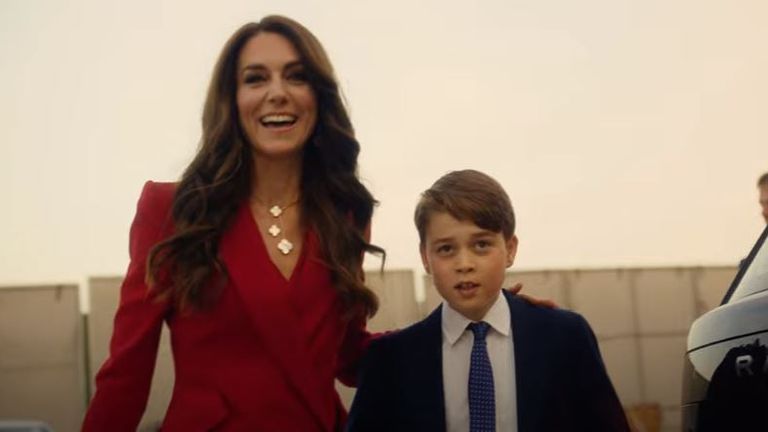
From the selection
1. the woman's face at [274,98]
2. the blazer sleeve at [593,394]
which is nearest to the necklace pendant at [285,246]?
the woman's face at [274,98]

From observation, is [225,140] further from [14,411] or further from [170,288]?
[14,411]

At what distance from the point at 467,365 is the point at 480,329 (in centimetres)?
10

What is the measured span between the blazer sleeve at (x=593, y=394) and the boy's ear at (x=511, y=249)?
0.28 metres

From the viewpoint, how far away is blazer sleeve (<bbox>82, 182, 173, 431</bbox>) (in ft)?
9.07

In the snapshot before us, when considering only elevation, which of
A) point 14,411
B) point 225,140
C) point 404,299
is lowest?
point 14,411

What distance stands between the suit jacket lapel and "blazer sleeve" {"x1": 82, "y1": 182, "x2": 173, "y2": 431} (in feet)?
2.89

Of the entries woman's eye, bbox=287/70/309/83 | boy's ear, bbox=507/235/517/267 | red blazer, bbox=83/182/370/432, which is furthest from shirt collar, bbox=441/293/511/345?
woman's eye, bbox=287/70/309/83

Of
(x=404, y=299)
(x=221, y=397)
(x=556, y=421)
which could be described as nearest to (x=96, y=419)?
(x=221, y=397)

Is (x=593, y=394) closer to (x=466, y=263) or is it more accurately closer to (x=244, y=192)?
(x=466, y=263)

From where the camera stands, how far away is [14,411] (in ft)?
30.8

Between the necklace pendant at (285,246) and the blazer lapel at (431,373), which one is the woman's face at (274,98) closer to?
the necklace pendant at (285,246)

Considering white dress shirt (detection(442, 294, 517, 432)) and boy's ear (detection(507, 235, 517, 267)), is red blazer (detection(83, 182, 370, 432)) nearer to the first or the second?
white dress shirt (detection(442, 294, 517, 432))

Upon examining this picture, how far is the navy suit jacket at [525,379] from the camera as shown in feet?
9.37

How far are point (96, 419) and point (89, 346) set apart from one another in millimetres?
7314
